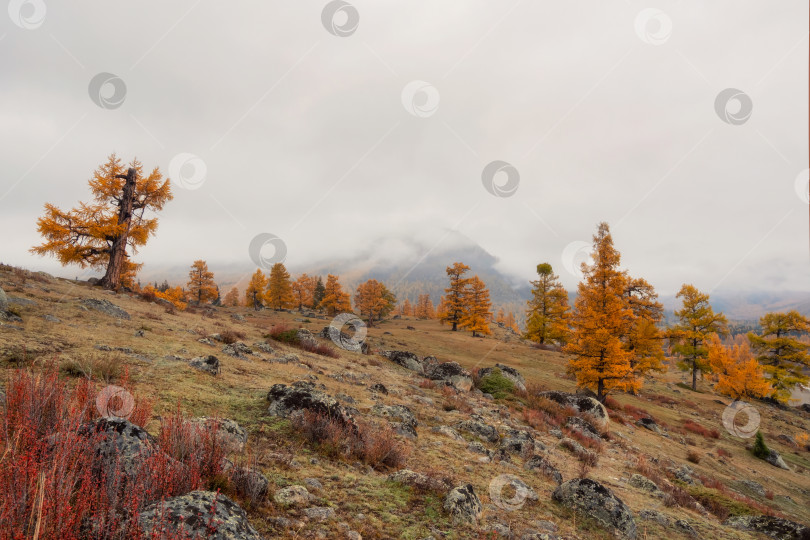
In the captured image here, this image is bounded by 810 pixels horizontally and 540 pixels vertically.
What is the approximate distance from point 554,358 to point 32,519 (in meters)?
43.3

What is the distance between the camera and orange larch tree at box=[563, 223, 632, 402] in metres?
22.3

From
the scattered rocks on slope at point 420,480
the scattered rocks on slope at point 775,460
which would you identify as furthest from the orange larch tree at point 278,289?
the scattered rocks on slope at point 420,480

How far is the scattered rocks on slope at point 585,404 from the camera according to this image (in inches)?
686

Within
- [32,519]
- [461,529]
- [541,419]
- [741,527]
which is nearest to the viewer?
[32,519]

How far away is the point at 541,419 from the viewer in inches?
559

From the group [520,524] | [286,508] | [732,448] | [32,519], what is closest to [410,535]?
[286,508]

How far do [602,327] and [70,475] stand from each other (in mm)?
25665

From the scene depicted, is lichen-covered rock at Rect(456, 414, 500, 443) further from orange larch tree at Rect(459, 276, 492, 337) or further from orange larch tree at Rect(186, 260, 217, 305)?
orange larch tree at Rect(186, 260, 217, 305)

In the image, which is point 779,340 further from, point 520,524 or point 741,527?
point 520,524

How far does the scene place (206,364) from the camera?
945 cm

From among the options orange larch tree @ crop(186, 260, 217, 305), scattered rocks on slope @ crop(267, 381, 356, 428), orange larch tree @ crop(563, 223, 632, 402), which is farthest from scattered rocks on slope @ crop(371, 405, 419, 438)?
orange larch tree @ crop(186, 260, 217, 305)

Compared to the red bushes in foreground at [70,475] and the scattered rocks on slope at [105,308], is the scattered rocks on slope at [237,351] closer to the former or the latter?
the scattered rocks on slope at [105,308]

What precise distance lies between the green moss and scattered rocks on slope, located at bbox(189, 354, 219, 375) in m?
13.1

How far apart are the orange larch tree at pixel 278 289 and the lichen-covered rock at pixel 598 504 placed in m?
69.8
